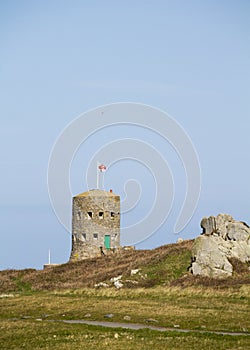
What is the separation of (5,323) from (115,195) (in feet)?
140

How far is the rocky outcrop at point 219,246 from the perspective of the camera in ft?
156

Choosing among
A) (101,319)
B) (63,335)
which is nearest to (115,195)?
(101,319)

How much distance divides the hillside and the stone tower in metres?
6.04

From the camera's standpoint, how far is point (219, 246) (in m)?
50.0

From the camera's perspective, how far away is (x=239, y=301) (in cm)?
3647

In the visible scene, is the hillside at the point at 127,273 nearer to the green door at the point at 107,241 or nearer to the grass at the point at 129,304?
the grass at the point at 129,304

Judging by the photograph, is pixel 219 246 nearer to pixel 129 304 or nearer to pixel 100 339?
pixel 129 304

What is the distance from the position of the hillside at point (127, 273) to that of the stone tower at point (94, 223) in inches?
238

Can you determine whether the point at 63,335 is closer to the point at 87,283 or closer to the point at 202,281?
the point at 202,281

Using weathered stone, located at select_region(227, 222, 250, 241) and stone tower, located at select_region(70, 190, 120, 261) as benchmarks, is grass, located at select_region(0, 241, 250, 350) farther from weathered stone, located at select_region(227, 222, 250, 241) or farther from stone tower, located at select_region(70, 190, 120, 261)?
stone tower, located at select_region(70, 190, 120, 261)

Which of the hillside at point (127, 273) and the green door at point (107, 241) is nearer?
the hillside at point (127, 273)

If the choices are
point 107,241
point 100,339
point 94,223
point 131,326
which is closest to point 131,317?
point 131,326

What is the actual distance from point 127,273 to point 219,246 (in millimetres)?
7612

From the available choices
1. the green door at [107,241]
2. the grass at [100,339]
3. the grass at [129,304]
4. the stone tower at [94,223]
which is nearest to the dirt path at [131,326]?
the grass at [129,304]
